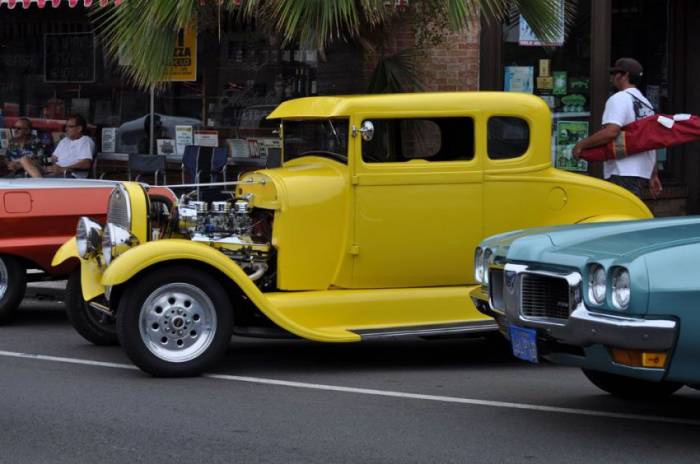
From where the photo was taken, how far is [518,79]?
1498 centimetres

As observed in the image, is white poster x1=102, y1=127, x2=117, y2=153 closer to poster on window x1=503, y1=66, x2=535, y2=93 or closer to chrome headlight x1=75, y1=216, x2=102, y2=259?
poster on window x1=503, y1=66, x2=535, y2=93

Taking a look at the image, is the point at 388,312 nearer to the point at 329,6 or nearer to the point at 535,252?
the point at 535,252

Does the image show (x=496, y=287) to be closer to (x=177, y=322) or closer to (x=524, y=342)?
(x=524, y=342)

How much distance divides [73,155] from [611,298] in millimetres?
10863

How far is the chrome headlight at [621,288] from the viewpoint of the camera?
6036 millimetres

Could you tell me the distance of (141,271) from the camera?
324 inches

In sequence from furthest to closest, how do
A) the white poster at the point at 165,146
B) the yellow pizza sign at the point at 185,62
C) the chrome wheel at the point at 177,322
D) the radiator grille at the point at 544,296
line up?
the white poster at the point at 165,146 → the yellow pizza sign at the point at 185,62 → the chrome wheel at the point at 177,322 → the radiator grille at the point at 544,296

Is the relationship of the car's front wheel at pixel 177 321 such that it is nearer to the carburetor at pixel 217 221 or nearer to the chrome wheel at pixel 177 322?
the chrome wheel at pixel 177 322

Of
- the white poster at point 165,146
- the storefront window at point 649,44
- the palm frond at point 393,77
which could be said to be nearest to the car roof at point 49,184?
the palm frond at point 393,77

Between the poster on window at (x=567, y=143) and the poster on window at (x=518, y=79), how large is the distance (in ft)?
1.94

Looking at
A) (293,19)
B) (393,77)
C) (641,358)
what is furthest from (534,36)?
(641,358)

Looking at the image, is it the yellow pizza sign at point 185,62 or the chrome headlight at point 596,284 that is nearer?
the chrome headlight at point 596,284

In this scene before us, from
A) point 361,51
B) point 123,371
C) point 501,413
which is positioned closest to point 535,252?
point 501,413

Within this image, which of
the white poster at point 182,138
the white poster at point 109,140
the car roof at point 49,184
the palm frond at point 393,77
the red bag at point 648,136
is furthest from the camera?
the white poster at point 109,140
